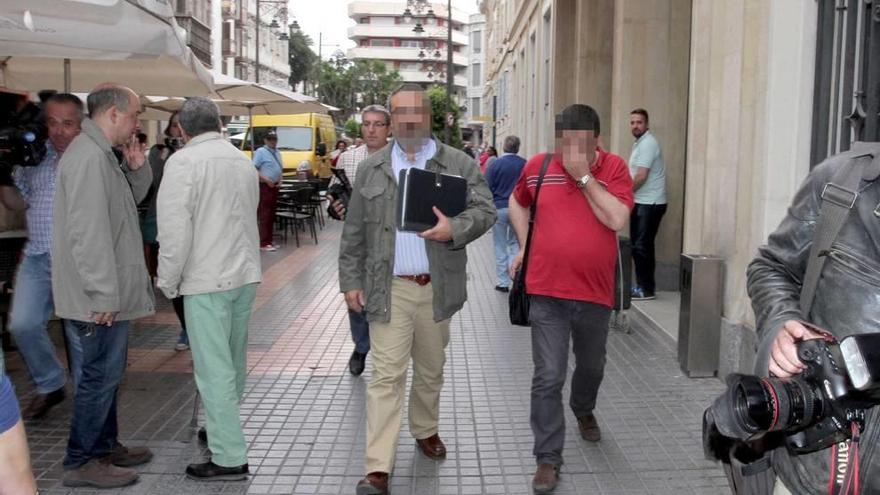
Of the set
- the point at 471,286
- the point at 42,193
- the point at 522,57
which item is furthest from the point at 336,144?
the point at 42,193

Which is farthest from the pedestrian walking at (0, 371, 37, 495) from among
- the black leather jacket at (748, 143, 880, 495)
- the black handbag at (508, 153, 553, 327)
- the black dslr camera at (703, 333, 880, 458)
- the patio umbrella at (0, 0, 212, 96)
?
the patio umbrella at (0, 0, 212, 96)

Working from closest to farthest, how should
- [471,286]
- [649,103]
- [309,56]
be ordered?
[649,103] < [471,286] < [309,56]

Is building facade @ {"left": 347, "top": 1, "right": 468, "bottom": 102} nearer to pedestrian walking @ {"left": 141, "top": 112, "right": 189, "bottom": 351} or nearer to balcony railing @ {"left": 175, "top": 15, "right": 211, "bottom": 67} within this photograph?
balcony railing @ {"left": 175, "top": 15, "right": 211, "bottom": 67}

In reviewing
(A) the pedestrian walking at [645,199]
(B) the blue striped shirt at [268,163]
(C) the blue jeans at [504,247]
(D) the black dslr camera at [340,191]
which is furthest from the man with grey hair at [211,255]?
(B) the blue striped shirt at [268,163]

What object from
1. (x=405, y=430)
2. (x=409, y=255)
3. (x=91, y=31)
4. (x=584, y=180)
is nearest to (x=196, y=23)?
(x=91, y=31)

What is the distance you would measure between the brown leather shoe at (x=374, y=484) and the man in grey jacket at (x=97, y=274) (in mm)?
1261

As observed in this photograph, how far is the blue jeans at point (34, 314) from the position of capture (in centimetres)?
578

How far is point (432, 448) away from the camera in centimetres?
537

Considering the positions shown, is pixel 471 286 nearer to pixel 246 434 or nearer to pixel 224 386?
pixel 246 434

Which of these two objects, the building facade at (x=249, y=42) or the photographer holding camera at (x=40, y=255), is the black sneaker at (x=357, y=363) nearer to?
the photographer holding camera at (x=40, y=255)

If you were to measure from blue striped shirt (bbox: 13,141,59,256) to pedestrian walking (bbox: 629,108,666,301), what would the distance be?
20.2 ft

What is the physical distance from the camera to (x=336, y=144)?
3042cm

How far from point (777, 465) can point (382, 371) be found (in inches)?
103

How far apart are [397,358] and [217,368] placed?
0.96 metres
